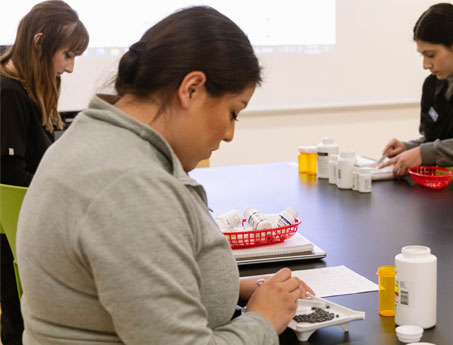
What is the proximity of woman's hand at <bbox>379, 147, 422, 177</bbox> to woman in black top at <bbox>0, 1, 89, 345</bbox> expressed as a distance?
1.41m

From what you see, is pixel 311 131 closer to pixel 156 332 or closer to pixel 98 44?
pixel 98 44

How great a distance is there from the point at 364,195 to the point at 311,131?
2409 mm

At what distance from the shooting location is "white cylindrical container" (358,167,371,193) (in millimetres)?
2215

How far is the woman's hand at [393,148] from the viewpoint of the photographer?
2.65 meters

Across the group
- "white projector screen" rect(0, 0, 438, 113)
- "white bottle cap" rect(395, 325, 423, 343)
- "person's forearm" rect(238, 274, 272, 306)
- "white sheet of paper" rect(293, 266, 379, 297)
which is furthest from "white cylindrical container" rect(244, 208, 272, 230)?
"white projector screen" rect(0, 0, 438, 113)

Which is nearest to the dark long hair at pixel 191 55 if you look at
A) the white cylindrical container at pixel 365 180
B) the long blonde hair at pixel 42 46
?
the white cylindrical container at pixel 365 180

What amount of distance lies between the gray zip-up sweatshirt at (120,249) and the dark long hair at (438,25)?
198 cm

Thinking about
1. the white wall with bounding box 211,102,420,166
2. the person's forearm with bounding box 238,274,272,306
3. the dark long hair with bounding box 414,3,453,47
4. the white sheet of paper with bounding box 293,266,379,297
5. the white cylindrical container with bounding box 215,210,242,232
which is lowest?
the white wall with bounding box 211,102,420,166

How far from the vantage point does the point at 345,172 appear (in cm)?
229

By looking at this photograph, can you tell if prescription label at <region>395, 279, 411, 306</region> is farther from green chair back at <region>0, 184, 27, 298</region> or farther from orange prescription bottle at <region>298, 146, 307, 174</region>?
orange prescription bottle at <region>298, 146, 307, 174</region>

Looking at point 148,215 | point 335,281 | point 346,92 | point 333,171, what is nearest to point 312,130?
point 346,92

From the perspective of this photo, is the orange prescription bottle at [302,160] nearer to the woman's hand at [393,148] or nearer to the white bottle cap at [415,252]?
the woman's hand at [393,148]

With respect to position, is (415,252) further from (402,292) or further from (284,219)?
(284,219)

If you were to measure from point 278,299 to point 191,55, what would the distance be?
47cm
